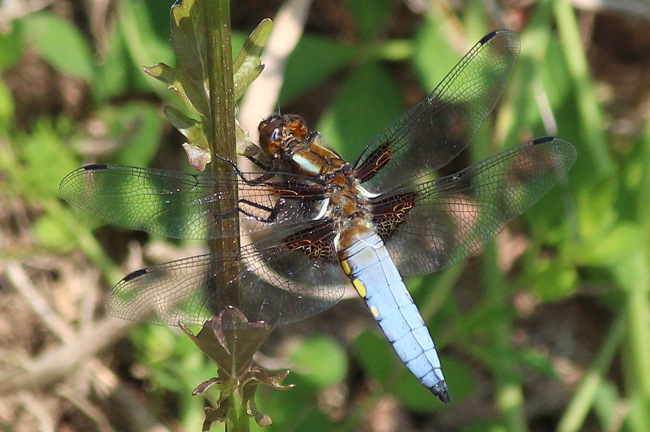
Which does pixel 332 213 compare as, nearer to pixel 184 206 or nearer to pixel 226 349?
pixel 184 206

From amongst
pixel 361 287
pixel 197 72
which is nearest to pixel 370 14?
pixel 361 287

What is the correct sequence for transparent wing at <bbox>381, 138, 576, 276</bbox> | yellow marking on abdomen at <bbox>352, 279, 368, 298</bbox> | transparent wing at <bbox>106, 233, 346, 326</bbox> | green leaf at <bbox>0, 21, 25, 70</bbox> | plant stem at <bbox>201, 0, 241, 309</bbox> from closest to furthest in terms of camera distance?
plant stem at <bbox>201, 0, 241, 309</bbox> → transparent wing at <bbox>106, 233, 346, 326</bbox> → yellow marking on abdomen at <bbox>352, 279, 368, 298</bbox> → transparent wing at <bbox>381, 138, 576, 276</bbox> → green leaf at <bbox>0, 21, 25, 70</bbox>

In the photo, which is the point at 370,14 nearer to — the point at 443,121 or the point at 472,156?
the point at 472,156

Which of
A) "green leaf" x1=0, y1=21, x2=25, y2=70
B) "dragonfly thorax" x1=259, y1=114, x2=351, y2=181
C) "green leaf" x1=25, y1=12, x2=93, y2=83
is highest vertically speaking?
"green leaf" x1=25, y1=12, x2=93, y2=83

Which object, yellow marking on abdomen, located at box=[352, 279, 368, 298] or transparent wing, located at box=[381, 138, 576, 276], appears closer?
yellow marking on abdomen, located at box=[352, 279, 368, 298]

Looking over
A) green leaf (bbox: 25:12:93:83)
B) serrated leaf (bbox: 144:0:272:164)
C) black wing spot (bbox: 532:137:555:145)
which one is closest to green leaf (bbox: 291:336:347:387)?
black wing spot (bbox: 532:137:555:145)

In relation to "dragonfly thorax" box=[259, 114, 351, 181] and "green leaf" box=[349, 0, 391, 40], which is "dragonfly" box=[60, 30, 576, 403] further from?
"green leaf" box=[349, 0, 391, 40]

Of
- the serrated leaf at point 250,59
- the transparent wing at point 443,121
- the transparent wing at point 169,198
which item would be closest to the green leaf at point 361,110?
the transparent wing at point 443,121
